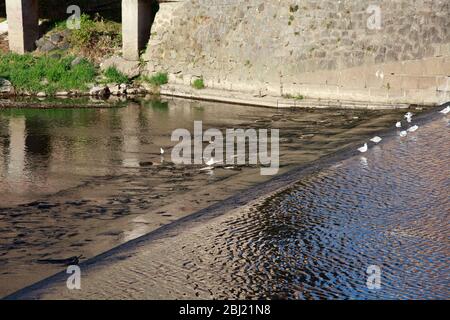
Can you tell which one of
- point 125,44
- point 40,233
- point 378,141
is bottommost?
point 40,233

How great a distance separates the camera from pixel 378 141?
45.8 ft

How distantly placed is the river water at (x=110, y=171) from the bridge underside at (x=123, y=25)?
3252 mm

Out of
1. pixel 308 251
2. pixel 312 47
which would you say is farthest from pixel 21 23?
pixel 308 251

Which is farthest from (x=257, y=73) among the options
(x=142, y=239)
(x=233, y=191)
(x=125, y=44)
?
(x=142, y=239)

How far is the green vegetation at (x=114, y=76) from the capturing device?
23703mm

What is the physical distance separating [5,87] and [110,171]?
426 inches

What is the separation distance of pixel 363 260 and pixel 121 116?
13.0 m

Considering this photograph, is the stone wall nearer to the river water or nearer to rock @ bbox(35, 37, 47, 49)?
the river water

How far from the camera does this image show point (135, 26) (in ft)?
78.6

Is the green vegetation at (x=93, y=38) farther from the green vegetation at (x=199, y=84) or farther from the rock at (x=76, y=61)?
the green vegetation at (x=199, y=84)

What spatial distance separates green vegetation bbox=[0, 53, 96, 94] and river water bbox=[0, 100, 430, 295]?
117 inches

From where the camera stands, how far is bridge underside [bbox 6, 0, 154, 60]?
941 inches

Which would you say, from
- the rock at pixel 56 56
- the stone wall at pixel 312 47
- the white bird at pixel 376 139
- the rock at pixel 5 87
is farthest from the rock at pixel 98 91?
the white bird at pixel 376 139
